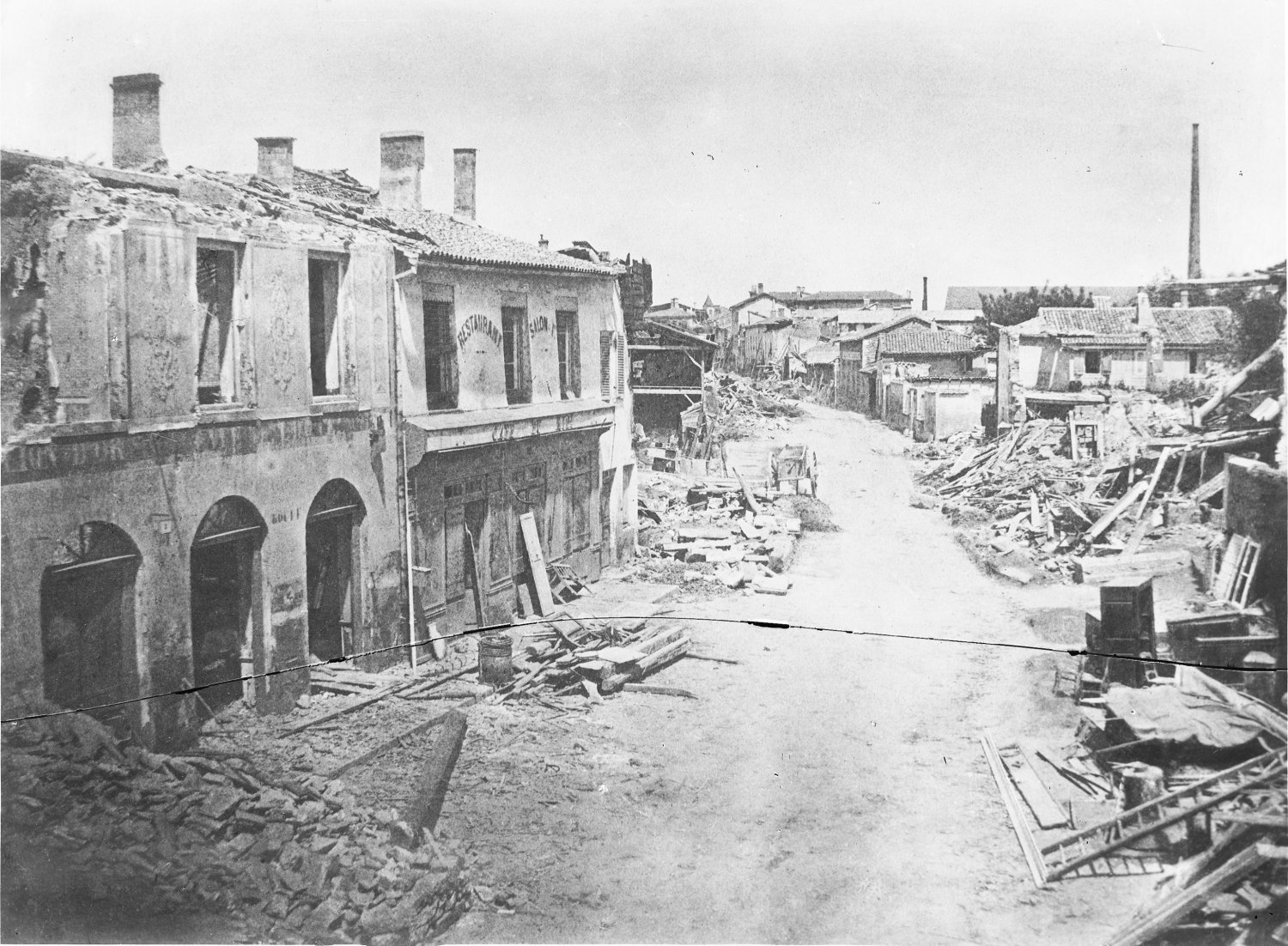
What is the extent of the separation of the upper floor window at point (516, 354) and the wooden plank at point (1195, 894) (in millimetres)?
7617

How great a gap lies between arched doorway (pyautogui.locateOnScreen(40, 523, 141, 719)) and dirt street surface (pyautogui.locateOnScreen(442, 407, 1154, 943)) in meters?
2.75

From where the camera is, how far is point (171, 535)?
19.6ft

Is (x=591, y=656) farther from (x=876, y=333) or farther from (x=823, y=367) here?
(x=823, y=367)

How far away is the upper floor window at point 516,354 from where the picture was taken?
1022 cm

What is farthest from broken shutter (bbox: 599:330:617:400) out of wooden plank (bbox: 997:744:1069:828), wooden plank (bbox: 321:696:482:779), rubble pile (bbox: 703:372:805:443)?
rubble pile (bbox: 703:372:805:443)

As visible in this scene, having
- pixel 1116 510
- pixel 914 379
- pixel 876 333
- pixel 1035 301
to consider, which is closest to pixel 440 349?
pixel 1035 301

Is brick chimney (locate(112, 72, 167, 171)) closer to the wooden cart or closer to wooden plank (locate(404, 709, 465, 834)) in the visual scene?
wooden plank (locate(404, 709, 465, 834))

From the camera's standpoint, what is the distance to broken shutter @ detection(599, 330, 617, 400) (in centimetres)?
1205

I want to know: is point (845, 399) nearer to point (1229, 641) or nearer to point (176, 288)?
point (1229, 641)

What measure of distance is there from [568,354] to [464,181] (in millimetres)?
3576

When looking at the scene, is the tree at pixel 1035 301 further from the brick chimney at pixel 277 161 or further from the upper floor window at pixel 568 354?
the brick chimney at pixel 277 161

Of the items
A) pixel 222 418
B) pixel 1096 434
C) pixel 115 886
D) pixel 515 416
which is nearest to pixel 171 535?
pixel 222 418

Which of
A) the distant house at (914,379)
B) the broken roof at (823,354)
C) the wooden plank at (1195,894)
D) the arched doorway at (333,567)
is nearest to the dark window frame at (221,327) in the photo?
the arched doorway at (333,567)

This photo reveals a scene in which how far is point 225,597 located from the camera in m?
6.62
